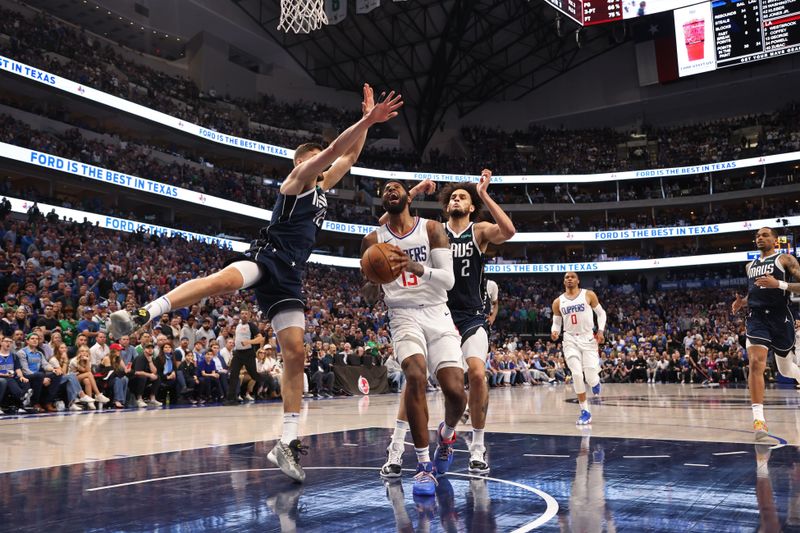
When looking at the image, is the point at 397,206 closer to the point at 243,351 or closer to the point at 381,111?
the point at 381,111

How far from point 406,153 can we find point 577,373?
1516 inches

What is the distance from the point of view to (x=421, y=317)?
4816 mm

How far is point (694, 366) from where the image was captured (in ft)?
79.8

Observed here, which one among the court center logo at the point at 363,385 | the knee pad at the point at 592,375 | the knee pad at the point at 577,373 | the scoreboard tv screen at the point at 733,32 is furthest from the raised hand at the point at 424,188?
the scoreboard tv screen at the point at 733,32

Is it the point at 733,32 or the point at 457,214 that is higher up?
the point at 733,32

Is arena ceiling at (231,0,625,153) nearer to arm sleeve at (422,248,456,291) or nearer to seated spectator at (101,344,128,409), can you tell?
seated spectator at (101,344,128,409)

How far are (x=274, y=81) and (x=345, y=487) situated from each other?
41.9 meters

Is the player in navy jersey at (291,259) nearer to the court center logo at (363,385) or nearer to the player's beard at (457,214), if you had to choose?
the player's beard at (457,214)

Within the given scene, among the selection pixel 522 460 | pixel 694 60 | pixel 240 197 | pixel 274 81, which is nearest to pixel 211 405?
pixel 522 460

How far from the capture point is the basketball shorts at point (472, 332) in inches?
221

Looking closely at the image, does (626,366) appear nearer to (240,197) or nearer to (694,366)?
(694,366)

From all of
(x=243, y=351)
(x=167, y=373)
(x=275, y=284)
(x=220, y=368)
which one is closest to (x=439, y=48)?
(x=220, y=368)

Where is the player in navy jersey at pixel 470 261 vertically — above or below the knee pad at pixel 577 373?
above

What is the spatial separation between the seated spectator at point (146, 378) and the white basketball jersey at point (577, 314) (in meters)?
8.06
